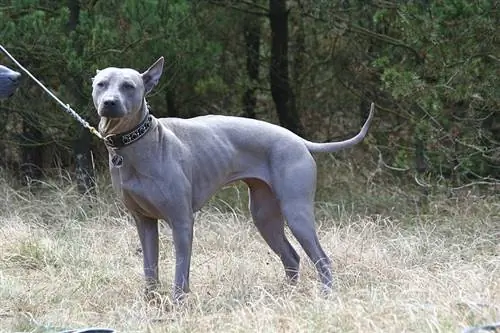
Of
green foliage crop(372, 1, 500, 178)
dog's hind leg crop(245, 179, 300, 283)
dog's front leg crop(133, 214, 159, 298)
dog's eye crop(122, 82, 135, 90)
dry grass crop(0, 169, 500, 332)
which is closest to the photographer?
dry grass crop(0, 169, 500, 332)

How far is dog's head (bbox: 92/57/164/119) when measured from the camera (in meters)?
5.17

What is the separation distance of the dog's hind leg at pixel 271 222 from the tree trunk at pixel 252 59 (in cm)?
494

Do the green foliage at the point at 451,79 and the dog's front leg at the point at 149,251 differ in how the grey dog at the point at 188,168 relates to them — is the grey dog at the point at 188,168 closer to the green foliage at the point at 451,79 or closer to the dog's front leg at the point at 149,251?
the dog's front leg at the point at 149,251

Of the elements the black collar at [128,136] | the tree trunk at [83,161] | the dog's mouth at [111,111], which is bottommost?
the tree trunk at [83,161]

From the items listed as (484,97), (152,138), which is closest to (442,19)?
(484,97)

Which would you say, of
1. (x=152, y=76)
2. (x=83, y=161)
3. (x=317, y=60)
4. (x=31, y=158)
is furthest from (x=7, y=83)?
(x=317, y=60)

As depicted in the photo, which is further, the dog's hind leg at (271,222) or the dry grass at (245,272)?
the dog's hind leg at (271,222)

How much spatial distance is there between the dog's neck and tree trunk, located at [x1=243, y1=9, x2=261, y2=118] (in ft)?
18.4

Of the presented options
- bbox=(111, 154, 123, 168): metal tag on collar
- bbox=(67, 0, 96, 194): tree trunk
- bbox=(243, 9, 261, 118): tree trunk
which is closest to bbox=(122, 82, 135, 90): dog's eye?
bbox=(111, 154, 123, 168): metal tag on collar

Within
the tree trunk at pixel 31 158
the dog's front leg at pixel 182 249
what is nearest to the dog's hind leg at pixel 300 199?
the dog's front leg at pixel 182 249

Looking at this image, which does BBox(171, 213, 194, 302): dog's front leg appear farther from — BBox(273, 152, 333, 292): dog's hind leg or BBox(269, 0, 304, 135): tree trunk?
BBox(269, 0, 304, 135): tree trunk

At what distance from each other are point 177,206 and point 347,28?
177 inches

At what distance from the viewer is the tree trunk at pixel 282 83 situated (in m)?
11.0

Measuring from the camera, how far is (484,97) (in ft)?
25.8
